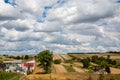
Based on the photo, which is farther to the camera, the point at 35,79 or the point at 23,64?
the point at 23,64

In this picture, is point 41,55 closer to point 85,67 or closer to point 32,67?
point 32,67

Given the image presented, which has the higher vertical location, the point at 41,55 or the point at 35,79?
the point at 41,55

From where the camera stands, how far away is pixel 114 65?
135875mm

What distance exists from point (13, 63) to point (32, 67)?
9.82 m

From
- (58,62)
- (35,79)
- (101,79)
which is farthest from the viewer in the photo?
(58,62)

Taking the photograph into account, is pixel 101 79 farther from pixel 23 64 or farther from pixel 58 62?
pixel 58 62

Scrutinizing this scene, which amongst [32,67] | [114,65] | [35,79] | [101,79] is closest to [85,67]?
[114,65]

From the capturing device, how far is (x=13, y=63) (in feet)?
436

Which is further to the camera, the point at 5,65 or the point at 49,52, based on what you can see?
the point at 5,65

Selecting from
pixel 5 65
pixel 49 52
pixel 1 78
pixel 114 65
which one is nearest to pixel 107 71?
pixel 49 52

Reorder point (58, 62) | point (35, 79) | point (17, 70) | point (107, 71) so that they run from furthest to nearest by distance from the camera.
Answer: point (58, 62) < point (17, 70) < point (107, 71) < point (35, 79)

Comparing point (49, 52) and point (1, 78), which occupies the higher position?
point (49, 52)

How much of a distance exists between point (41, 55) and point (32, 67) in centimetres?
2405

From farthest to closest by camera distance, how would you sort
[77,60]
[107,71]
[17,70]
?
[77,60], [17,70], [107,71]
